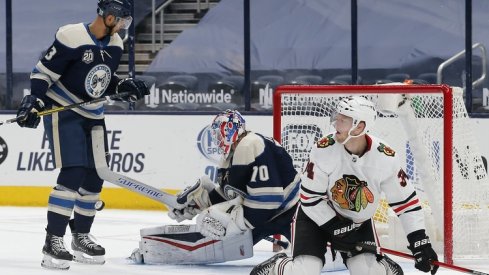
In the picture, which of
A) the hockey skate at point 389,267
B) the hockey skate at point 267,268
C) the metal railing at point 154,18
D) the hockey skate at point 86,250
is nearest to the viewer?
the hockey skate at point 389,267

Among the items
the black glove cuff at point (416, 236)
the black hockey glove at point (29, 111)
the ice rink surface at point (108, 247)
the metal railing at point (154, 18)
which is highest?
the metal railing at point (154, 18)

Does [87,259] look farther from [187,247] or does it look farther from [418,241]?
[418,241]

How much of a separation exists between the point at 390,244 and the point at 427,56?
11.5 ft

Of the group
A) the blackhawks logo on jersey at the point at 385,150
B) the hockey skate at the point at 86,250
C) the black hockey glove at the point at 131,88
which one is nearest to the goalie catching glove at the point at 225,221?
the hockey skate at the point at 86,250

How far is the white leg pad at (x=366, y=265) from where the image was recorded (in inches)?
176

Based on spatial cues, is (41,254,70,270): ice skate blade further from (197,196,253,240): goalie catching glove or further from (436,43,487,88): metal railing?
(436,43,487,88): metal railing

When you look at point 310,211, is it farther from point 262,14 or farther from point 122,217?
point 262,14

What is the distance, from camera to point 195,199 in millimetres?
5871

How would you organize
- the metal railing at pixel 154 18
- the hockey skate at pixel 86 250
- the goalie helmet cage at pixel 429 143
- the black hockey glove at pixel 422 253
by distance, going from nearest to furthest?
the black hockey glove at pixel 422 253
the hockey skate at pixel 86 250
the goalie helmet cage at pixel 429 143
the metal railing at pixel 154 18

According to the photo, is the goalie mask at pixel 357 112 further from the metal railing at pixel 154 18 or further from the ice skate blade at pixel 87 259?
the metal railing at pixel 154 18

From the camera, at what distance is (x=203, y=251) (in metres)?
5.75

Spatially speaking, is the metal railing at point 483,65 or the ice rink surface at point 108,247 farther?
the metal railing at point 483,65

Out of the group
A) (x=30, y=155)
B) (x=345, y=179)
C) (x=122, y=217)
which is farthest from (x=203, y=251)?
(x=30, y=155)

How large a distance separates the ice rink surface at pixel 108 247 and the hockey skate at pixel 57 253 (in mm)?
46
